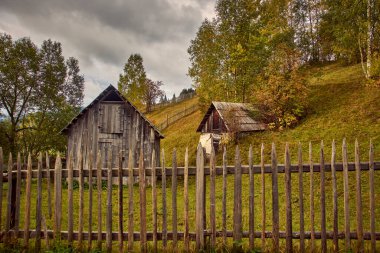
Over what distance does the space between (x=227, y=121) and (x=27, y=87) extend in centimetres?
1717

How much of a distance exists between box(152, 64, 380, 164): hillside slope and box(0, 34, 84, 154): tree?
1176 cm

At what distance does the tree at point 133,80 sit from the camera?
47188 mm

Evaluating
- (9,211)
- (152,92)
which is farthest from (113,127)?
(152,92)

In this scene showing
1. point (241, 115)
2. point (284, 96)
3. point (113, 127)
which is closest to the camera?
point (113, 127)

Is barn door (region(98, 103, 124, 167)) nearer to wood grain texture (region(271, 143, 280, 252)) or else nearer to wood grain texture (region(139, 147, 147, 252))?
wood grain texture (region(139, 147, 147, 252))

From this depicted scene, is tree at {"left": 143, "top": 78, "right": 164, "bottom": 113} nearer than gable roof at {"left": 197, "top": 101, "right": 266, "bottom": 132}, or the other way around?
gable roof at {"left": 197, "top": 101, "right": 266, "bottom": 132}

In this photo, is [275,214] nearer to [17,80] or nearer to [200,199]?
[200,199]

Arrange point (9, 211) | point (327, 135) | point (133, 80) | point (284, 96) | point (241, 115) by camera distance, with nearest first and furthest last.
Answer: point (9, 211), point (327, 135), point (284, 96), point (241, 115), point (133, 80)

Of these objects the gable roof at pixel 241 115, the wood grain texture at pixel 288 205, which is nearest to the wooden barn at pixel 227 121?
the gable roof at pixel 241 115

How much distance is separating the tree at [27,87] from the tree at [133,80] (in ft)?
66.9

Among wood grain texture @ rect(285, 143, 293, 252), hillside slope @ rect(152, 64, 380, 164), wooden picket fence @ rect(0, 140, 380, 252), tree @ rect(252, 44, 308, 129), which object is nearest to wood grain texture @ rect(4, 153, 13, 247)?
wooden picket fence @ rect(0, 140, 380, 252)

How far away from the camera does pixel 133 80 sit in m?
48.1

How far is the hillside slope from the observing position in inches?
677

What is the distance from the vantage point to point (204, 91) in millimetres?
29578
